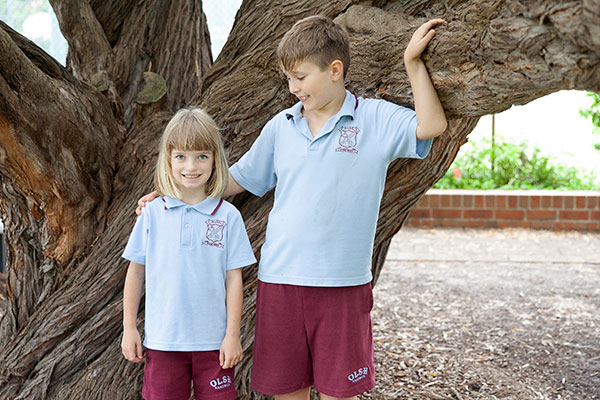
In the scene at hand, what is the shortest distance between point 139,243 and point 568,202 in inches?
272

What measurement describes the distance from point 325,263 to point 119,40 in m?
2.22

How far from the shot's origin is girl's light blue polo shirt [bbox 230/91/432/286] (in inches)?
100

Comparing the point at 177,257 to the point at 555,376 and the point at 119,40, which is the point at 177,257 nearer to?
the point at 119,40

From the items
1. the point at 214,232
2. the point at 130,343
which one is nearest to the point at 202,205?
the point at 214,232

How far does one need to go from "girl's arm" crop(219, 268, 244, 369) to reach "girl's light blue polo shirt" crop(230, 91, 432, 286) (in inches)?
5.2

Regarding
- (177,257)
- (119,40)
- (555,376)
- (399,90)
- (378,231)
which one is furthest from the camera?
(555,376)

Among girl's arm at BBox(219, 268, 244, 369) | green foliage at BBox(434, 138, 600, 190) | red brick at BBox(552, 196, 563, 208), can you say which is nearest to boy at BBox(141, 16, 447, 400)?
girl's arm at BBox(219, 268, 244, 369)

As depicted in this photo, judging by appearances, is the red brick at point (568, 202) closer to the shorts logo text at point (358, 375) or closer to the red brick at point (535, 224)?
the red brick at point (535, 224)

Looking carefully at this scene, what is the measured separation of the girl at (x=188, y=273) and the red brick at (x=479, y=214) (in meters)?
6.45

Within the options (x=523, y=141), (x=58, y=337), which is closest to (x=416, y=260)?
(x=523, y=141)

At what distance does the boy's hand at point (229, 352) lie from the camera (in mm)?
2508

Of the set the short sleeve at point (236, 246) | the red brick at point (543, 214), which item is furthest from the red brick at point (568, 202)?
the short sleeve at point (236, 246)

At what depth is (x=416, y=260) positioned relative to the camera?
744 cm

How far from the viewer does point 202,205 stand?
8.50 ft
